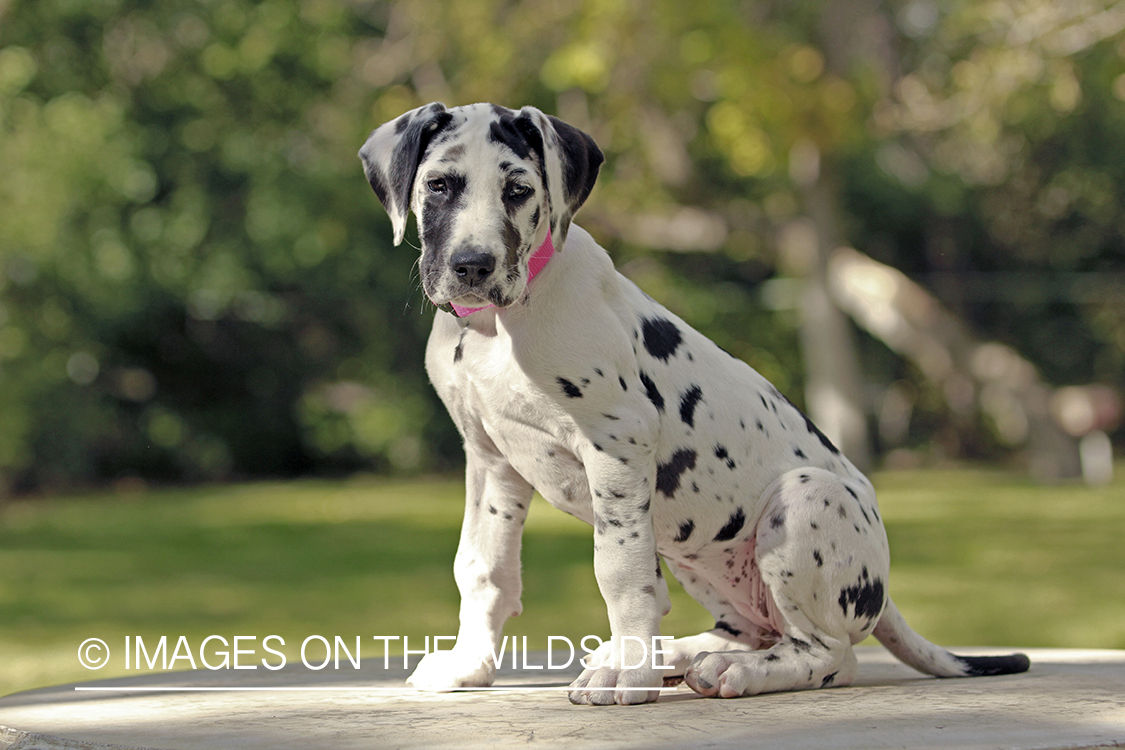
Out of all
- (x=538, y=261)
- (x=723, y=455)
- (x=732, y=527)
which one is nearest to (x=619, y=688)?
(x=732, y=527)

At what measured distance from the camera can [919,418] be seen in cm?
2216

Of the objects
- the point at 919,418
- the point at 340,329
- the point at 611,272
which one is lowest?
the point at 611,272

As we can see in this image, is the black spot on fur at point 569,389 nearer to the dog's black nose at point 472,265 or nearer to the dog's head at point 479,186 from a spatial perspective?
the dog's head at point 479,186

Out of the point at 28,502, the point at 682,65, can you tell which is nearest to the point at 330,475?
the point at 28,502

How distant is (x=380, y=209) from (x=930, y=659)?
17499mm

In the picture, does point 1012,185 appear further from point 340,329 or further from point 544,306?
point 544,306

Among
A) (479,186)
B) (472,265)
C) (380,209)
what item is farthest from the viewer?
(380,209)

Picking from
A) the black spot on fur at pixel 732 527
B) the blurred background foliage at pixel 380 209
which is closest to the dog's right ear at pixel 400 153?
the black spot on fur at pixel 732 527

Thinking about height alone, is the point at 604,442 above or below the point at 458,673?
above

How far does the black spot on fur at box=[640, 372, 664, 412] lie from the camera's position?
3588 millimetres

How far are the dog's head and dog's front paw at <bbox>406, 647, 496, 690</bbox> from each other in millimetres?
1094

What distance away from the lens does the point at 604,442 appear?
3469 millimetres

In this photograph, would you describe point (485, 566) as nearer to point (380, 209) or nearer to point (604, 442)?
point (604, 442)

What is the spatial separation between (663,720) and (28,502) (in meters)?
15.6
